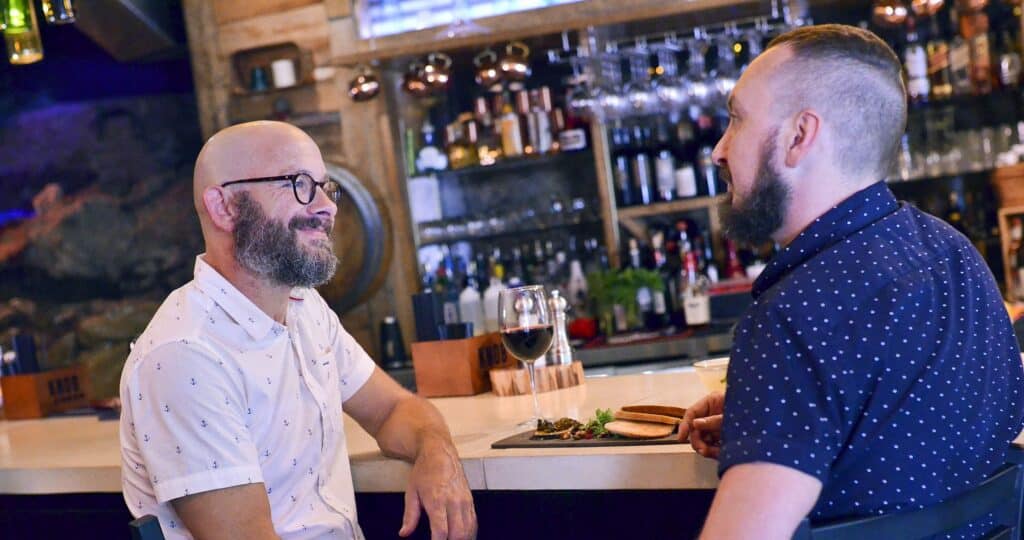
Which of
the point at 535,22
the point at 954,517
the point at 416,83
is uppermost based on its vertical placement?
the point at 535,22

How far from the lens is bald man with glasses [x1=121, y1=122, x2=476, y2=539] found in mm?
1729

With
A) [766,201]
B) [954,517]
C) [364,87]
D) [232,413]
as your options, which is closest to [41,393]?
[364,87]

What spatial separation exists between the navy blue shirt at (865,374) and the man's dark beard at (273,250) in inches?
36.1

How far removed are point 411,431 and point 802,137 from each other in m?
0.92

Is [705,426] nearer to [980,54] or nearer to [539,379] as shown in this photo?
[539,379]

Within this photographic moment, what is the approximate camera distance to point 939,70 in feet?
15.6

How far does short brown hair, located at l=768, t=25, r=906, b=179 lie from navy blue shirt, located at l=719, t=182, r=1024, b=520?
0.08 meters

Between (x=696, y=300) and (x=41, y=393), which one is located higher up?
(x=41, y=393)

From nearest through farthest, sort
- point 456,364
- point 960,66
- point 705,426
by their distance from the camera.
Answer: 1. point 705,426
2. point 456,364
3. point 960,66

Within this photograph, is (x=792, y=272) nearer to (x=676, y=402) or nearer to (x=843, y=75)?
(x=843, y=75)

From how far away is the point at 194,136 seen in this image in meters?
6.17

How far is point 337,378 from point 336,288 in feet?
10.9

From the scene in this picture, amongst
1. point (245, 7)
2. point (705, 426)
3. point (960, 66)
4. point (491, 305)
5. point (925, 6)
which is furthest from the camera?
point (245, 7)

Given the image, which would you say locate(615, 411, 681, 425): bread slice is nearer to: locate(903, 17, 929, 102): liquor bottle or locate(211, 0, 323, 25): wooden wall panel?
locate(903, 17, 929, 102): liquor bottle
